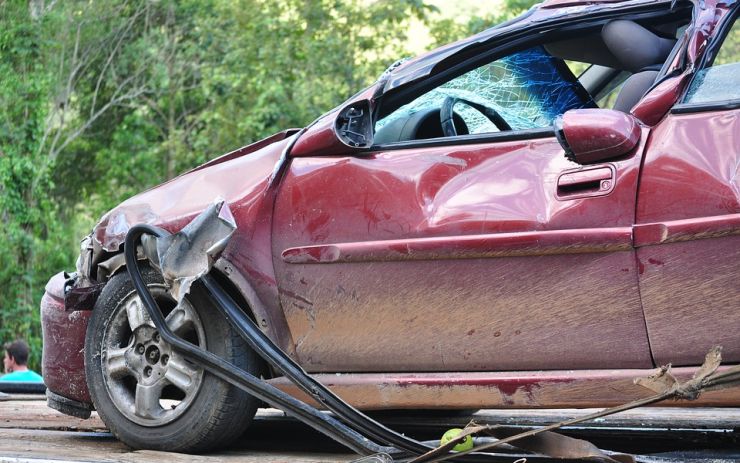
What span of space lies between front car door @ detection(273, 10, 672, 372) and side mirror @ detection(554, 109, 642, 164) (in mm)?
45


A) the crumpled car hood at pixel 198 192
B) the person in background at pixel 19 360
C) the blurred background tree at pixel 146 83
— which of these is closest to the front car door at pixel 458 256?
the crumpled car hood at pixel 198 192

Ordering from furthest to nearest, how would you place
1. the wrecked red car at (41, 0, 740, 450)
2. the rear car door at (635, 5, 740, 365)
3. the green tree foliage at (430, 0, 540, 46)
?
the green tree foliage at (430, 0, 540, 46) → the wrecked red car at (41, 0, 740, 450) → the rear car door at (635, 5, 740, 365)

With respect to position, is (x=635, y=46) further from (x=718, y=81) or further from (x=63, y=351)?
(x=63, y=351)

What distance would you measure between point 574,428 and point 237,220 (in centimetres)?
195

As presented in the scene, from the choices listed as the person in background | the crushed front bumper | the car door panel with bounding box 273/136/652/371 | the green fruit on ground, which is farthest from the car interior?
the person in background

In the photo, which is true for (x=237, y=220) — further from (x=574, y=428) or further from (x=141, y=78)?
(x=141, y=78)

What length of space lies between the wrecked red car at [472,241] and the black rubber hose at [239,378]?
79 mm

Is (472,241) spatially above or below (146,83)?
below

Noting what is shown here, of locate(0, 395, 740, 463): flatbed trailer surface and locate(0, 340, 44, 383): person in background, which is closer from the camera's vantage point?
locate(0, 395, 740, 463): flatbed trailer surface

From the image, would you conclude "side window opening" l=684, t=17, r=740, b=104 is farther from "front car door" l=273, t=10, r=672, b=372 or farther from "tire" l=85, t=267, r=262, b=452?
"tire" l=85, t=267, r=262, b=452

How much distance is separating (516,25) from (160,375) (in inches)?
73.2

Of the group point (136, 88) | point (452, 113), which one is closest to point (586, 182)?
point (452, 113)

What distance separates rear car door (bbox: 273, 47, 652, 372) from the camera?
322 centimetres

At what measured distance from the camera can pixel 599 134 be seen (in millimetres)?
3207
